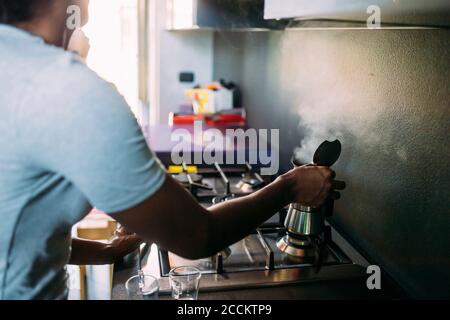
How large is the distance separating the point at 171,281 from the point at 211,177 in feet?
2.98

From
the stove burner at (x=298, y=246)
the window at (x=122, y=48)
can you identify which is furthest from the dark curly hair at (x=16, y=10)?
the window at (x=122, y=48)

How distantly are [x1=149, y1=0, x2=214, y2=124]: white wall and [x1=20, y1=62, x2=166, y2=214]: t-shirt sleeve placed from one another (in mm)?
2875

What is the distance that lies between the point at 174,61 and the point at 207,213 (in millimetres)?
2873

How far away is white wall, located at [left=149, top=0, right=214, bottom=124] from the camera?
3531 mm

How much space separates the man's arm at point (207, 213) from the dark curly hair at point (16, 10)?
337mm

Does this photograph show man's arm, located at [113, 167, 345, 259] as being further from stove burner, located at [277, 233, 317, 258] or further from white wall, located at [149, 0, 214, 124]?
white wall, located at [149, 0, 214, 124]

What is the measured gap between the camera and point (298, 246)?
1.30m

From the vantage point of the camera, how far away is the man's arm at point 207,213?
2.41ft

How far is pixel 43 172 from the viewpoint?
728mm

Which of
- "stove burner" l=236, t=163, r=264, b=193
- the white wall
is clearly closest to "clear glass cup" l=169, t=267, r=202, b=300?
"stove burner" l=236, t=163, r=264, b=193

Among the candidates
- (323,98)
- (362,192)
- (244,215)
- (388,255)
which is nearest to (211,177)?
(323,98)

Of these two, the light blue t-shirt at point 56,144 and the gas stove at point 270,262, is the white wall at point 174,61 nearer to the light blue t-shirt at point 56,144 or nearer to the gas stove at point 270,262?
the gas stove at point 270,262

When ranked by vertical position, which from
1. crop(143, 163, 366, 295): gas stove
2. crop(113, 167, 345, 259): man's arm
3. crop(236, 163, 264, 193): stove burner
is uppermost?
crop(113, 167, 345, 259): man's arm
